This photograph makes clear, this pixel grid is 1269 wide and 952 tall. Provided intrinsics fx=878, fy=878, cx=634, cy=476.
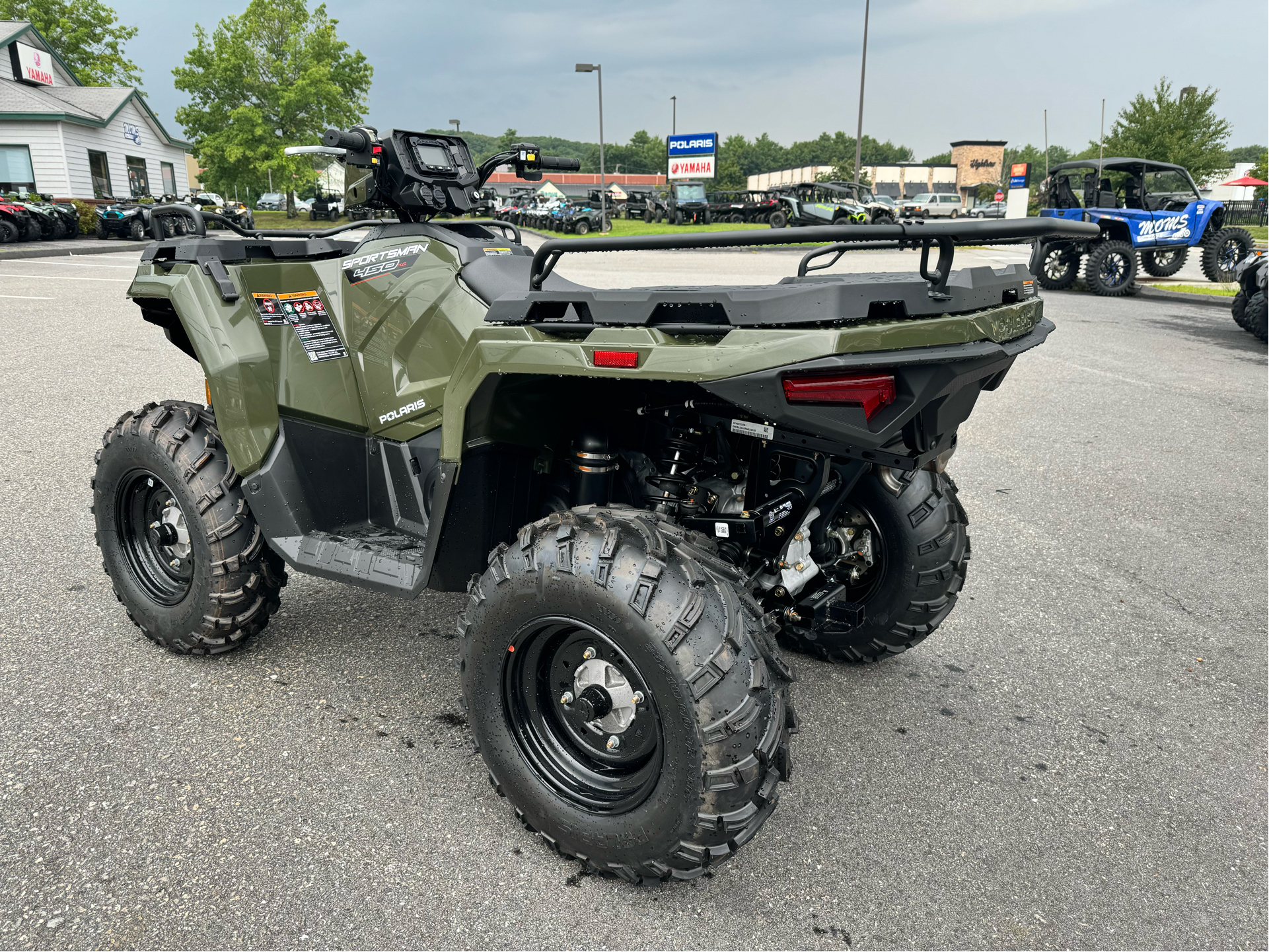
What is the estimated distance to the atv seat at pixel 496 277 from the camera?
2.63 m

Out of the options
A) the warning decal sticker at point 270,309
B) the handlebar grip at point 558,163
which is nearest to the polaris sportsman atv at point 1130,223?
the handlebar grip at point 558,163

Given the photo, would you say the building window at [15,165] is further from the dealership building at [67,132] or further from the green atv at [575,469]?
the green atv at [575,469]

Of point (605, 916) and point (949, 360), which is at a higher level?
point (949, 360)

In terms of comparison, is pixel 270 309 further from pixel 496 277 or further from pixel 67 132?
pixel 67 132

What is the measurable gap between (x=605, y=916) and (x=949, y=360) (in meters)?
1.56

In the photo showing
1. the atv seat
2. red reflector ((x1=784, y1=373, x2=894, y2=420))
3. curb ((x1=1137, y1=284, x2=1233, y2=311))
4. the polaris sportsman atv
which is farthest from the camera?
the polaris sportsman atv

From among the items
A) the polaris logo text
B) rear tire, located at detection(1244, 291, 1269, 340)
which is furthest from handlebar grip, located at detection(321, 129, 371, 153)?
rear tire, located at detection(1244, 291, 1269, 340)

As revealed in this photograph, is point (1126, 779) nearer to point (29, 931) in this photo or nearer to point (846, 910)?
point (846, 910)

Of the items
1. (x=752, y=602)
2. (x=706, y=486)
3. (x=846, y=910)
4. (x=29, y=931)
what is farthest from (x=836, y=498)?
(x=29, y=931)

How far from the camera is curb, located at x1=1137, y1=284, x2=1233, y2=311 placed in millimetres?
14531

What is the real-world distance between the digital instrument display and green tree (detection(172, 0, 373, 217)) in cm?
3834

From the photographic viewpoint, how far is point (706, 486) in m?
2.69

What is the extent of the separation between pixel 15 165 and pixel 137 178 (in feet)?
21.5

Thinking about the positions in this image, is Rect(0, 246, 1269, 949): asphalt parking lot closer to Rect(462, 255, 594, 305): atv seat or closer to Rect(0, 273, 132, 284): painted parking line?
Rect(462, 255, 594, 305): atv seat
